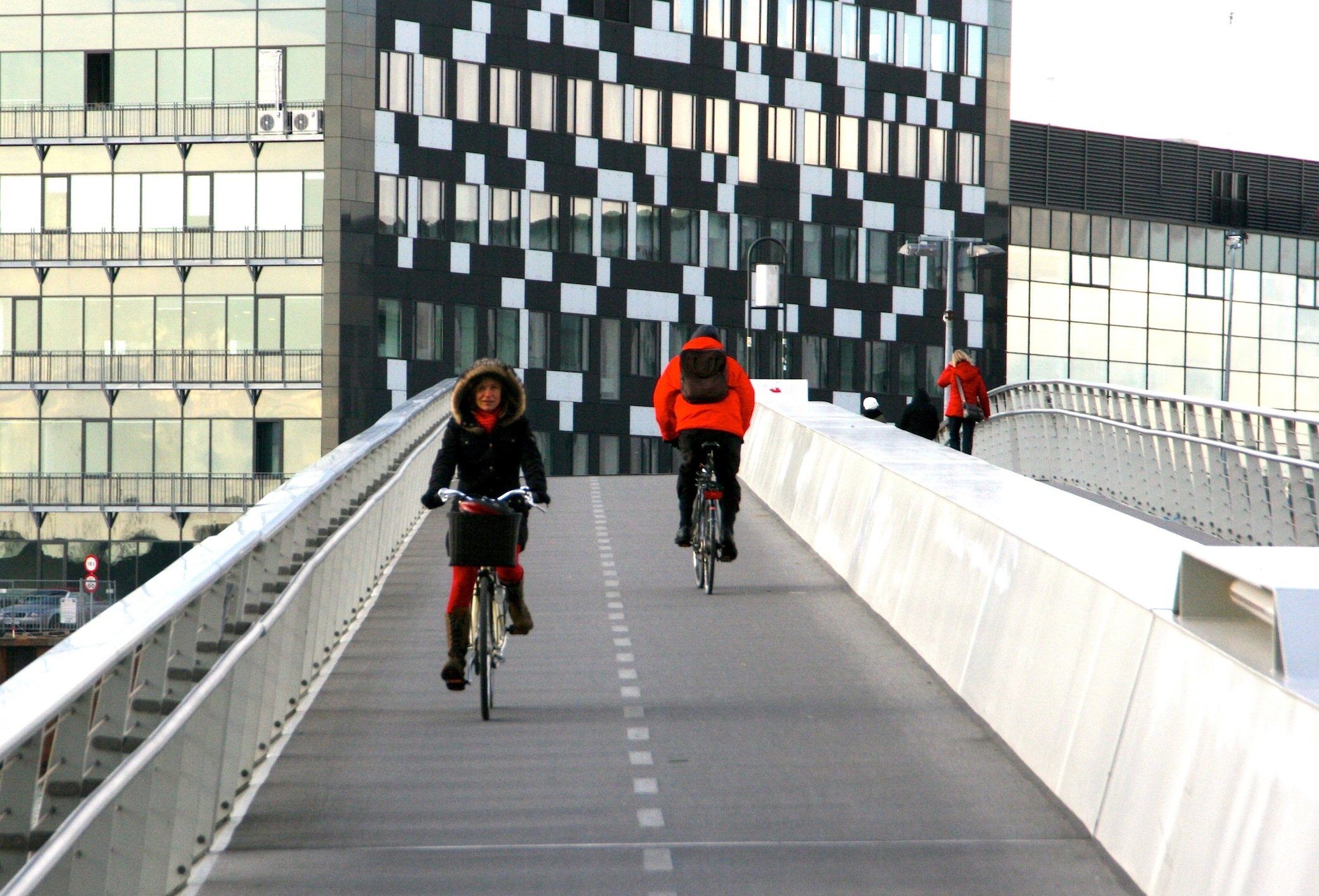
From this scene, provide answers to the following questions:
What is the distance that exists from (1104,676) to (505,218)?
54.1m

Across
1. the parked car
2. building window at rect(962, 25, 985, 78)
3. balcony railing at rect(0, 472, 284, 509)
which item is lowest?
the parked car

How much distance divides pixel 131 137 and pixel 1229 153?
40606 mm

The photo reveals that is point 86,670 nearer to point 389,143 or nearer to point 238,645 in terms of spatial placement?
point 238,645

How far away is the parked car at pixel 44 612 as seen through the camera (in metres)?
55.9

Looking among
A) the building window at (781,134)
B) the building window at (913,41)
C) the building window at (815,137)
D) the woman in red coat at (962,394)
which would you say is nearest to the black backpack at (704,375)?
the woman in red coat at (962,394)

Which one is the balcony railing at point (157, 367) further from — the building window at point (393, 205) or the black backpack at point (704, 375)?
the black backpack at point (704, 375)

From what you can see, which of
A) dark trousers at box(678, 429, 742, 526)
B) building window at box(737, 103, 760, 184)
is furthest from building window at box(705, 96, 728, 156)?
dark trousers at box(678, 429, 742, 526)

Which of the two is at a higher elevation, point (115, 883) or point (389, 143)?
point (389, 143)

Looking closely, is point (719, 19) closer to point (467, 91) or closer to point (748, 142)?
point (748, 142)

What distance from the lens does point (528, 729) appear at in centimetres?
1016

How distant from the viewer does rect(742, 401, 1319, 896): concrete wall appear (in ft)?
19.0

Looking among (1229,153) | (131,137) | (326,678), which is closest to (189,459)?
(131,137)

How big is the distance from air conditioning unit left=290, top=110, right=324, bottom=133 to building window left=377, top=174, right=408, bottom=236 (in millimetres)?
2212

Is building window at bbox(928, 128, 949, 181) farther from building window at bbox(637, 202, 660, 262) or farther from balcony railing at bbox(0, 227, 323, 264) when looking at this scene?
balcony railing at bbox(0, 227, 323, 264)
